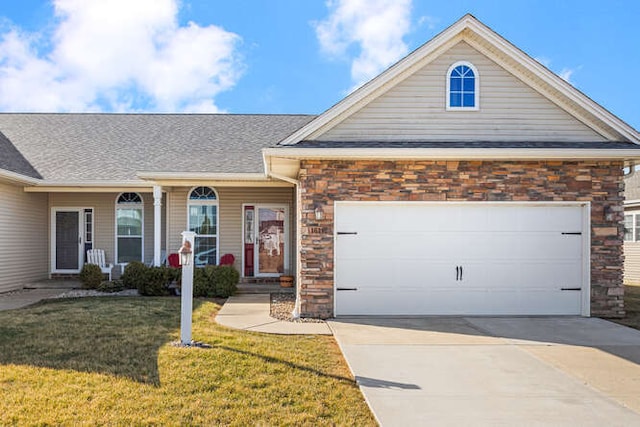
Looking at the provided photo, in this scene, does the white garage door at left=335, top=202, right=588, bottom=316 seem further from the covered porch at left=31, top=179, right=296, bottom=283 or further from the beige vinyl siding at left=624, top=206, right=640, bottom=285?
the beige vinyl siding at left=624, top=206, right=640, bottom=285

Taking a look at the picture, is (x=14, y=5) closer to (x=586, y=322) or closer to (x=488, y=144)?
(x=488, y=144)

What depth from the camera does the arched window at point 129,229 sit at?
13.3 meters

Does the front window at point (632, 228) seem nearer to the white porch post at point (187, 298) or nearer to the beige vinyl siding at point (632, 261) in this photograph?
the beige vinyl siding at point (632, 261)

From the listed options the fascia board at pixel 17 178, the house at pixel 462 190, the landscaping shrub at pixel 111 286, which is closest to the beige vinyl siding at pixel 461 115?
the house at pixel 462 190

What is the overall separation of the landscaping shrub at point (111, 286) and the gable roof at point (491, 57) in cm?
644

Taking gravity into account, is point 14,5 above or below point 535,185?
above

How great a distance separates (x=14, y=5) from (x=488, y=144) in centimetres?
1152

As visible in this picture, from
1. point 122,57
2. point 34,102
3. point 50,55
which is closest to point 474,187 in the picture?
point 122,57

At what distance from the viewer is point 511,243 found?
8867 mm

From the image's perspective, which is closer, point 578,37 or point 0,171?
point 0,171

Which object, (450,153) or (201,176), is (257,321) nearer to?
(450,153)

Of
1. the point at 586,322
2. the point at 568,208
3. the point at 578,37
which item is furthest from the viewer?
the point at 578,37

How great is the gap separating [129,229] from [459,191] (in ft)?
30.6

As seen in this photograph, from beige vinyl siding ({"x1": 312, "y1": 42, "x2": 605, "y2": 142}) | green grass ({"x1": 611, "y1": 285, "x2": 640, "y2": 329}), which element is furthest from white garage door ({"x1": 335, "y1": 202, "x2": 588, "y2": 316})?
beige vinyl siding ({"x1": 312, "y1": 42, "x2": 605, "y2": 142})
